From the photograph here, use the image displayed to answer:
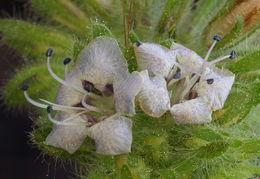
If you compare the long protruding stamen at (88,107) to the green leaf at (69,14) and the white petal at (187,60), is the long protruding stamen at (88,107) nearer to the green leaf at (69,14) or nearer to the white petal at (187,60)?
the white petal at (187,60)

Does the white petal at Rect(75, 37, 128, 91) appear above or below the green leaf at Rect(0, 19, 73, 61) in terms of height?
above

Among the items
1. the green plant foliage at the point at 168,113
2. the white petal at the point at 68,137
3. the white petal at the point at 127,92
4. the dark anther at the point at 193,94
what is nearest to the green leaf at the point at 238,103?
the green plant foliage at the point at 168,113

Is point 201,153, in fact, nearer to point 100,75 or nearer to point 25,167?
point 100,75

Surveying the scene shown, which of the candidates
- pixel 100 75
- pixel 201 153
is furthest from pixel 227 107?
pixel 100 75

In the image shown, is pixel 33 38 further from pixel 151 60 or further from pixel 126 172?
pixel 126 172

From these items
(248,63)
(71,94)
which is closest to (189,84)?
(248,63)

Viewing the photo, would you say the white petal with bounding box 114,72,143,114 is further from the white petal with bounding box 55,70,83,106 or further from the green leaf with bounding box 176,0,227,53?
the green leaf with bounding box 176,0,227,53

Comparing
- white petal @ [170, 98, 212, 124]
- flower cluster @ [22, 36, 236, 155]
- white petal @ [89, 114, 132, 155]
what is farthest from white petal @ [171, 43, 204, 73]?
white petal @ [89, 114, 132, 155]

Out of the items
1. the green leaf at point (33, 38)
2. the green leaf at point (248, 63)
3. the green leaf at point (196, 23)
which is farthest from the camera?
the green leaf at point (33, 38)
